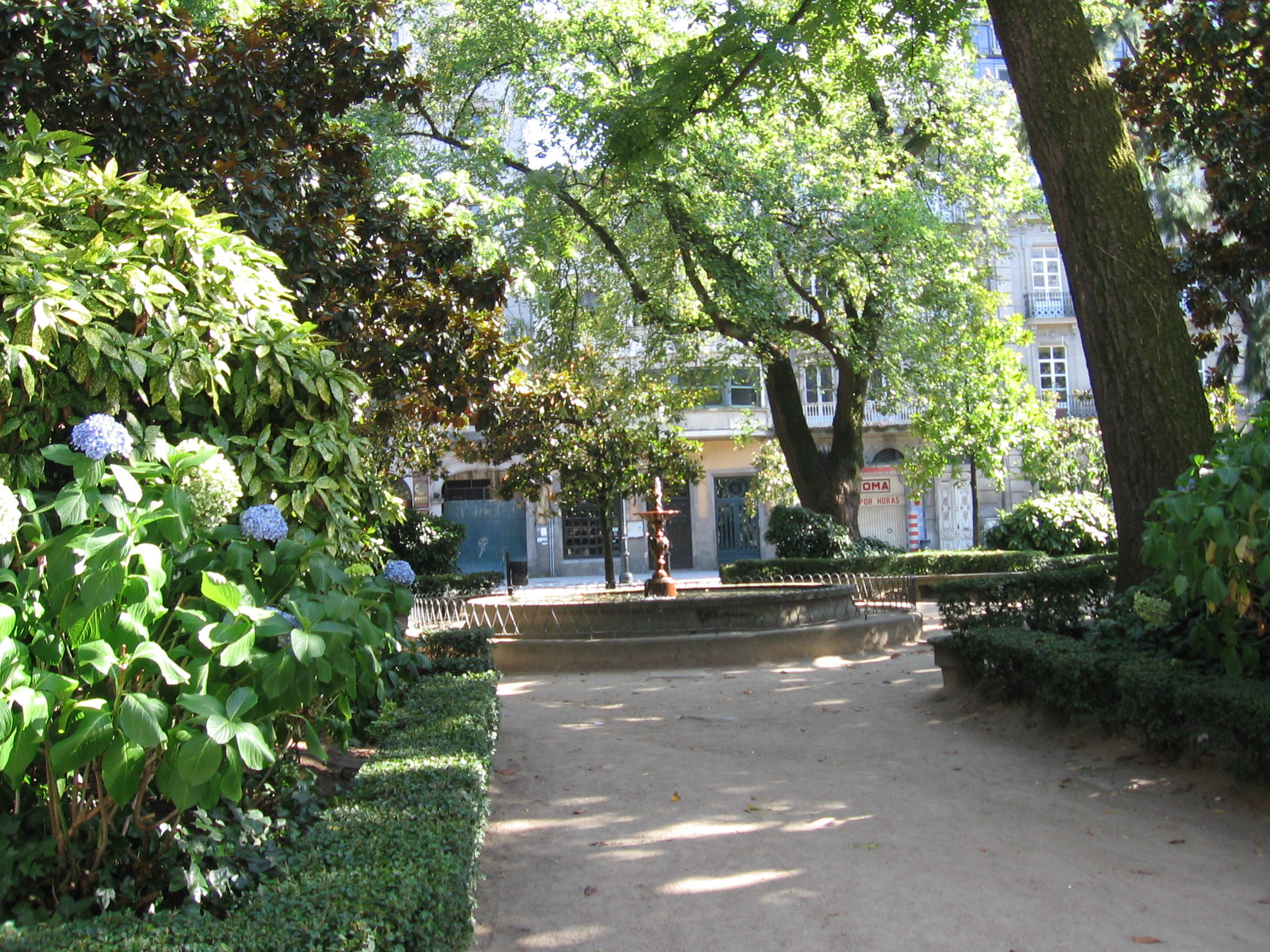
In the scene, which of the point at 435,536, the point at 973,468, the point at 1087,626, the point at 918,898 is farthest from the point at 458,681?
the point at 973,468

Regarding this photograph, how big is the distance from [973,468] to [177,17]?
21306 mm

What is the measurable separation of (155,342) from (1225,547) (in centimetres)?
442

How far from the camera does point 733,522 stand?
3231 cm

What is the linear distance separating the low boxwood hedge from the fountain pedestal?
3.32m

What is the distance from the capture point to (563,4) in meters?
15.3

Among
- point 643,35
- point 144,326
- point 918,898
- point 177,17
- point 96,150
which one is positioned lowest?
point 918,898

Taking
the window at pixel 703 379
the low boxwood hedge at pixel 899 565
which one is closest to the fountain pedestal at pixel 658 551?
→ the low boxwood hedge at pixel 899 565

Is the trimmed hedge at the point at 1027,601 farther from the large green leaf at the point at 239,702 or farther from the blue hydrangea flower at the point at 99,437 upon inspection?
the blue hydrangea flower at the point at 99,437

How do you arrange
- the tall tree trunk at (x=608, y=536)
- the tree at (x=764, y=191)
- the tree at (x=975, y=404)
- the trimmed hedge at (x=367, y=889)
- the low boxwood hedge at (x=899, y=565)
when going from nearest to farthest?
the trimmed hedge at (x=367, y=889) < the tree at (x=764, y=191) < the low boxwood hedge at (x=899, y=565) < the tall tree trunk at (x=608, y=536) < the tree at (x=975, y=404)

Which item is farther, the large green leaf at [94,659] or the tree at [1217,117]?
the tree at [1217,117]

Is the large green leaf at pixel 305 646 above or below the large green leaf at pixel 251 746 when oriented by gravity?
above

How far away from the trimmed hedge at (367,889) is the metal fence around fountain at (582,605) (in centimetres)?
479

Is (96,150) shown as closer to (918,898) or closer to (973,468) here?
(918,898)

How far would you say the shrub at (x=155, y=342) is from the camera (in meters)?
3.31
